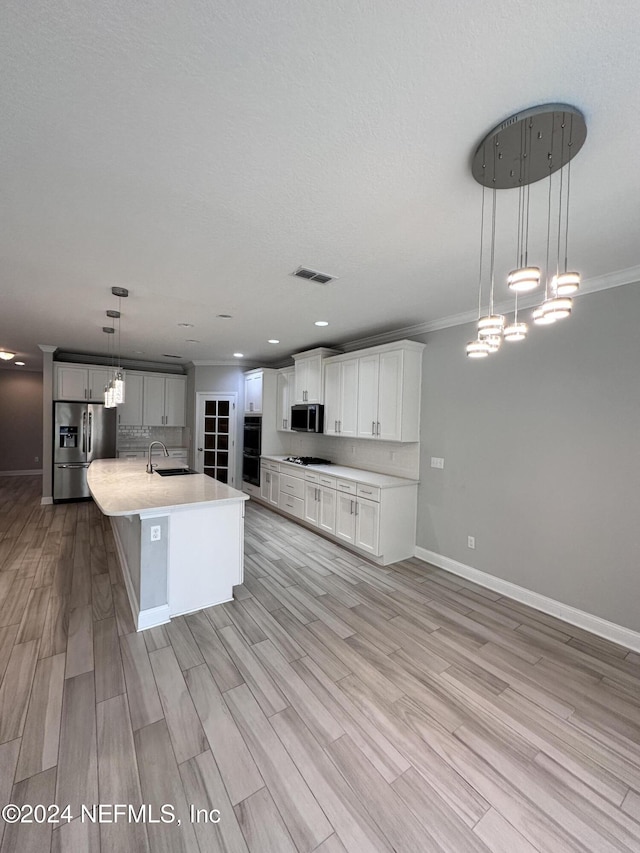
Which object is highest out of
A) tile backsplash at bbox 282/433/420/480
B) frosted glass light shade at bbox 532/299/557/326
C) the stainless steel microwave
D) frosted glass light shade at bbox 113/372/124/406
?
frosted glass light shade at bbox 532/299/557/326

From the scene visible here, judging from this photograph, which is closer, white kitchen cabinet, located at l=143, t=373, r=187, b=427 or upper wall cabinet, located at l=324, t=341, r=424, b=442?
upper wall cabinet, located at l=324, t=341, r=424, b=442

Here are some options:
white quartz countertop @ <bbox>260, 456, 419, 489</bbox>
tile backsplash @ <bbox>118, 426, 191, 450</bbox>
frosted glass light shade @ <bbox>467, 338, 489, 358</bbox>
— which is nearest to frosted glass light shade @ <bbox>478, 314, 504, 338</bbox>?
frosted glass light shade @ <bbox>467, 338, 489, 358</bbox>

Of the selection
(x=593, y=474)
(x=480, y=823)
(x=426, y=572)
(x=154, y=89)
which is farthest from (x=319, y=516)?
(x=154, y=89)

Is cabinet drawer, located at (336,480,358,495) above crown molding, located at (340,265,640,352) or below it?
below

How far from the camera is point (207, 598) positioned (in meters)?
2.98

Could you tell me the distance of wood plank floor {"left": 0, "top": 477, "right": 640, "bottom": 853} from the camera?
4.57 feet

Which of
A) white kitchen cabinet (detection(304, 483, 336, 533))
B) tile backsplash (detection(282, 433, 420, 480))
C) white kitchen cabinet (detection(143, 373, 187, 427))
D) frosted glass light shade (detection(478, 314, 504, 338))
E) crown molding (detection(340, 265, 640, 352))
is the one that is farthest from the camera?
white kitchen cabinet (detection(143, 373, 187, 427))

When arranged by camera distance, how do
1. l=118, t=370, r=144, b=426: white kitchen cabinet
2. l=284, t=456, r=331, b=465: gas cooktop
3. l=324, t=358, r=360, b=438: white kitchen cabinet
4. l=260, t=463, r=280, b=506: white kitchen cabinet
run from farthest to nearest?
l=118, t=370, r=144, b=426: white kitchen cabinet
l=260, t=463, r=280, b=506: white kitchen cabinet
l=284, t=456, r=331, b=465: gas cooktop
l=324, t=358, r=360, b=438: white kitchen cabinet

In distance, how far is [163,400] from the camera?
713 cm

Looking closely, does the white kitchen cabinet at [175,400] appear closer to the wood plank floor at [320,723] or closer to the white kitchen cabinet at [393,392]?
the wood plank floor at [320,723]

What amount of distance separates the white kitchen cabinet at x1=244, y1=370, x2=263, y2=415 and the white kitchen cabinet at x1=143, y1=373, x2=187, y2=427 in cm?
154

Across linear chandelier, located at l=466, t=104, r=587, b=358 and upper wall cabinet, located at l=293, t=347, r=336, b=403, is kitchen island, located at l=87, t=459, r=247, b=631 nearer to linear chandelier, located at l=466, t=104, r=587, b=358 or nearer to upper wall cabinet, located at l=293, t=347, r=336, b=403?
upper wall cabinet, located at l=293, t=347, r=336, b=403

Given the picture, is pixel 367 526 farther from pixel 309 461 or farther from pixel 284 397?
pixel 284 397

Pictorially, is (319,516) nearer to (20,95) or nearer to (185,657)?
(185,657)
